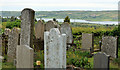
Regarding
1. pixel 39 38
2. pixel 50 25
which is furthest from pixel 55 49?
pixel 50 25

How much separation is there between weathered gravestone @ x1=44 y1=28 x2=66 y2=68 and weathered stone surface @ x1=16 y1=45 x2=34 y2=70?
572 mm

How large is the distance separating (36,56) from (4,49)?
2.20m

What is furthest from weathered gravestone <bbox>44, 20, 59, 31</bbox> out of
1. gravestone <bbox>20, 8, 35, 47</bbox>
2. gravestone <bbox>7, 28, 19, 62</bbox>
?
gravestone <bbox>7, 28, 19, 62</bbox>

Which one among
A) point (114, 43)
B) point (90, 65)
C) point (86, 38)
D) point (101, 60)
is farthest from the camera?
point (86, 38)

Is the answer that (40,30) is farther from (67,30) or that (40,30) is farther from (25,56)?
(25,56)

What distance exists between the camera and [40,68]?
8547 mm

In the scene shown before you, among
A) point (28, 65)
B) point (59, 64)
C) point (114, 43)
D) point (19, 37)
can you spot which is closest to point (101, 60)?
point (59, 64)

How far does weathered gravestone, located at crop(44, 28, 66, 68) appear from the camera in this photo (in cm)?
671

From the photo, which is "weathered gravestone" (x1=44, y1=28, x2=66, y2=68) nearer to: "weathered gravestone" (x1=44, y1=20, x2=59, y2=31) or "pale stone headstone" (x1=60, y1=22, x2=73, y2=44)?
"weathered gravestone" (x1=44, y1=20, x2=59, y2=31)

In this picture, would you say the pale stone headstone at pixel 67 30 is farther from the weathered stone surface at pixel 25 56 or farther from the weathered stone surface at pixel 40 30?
the weathered stone surface at pixel 25 56

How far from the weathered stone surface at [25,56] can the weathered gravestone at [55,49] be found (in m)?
0.57

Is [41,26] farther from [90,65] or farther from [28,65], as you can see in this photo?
[28,65]

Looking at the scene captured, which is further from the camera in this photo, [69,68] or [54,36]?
[69,68]

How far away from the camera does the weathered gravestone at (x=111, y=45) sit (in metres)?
10.3
